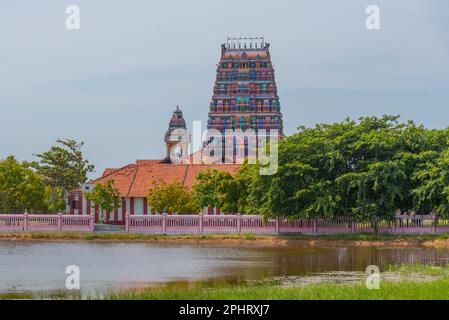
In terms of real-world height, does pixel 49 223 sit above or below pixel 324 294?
above

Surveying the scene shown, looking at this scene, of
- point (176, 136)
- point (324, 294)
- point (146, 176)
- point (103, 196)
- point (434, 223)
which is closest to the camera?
point (324, 294)

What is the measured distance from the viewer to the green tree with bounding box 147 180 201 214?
2281 inches

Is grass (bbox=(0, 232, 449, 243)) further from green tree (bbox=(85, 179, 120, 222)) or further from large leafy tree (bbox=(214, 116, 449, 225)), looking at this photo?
green tree (bbox=(85, 179, 120, 222))

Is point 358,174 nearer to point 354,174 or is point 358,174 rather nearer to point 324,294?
point 354,174

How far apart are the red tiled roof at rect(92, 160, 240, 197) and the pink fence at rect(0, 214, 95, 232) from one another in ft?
27.2

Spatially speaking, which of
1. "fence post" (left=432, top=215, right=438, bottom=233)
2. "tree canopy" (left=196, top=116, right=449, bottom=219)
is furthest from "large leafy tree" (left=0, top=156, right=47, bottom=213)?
"fence post" (left=432, top=215, right=438, bottom=233)

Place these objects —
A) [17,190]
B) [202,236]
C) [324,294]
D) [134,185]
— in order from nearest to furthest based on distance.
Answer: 1. [324,294]
2. [202,236]
3. [17,190]
4. [134,185]

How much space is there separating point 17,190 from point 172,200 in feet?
36.8

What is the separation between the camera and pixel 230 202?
2173 inches

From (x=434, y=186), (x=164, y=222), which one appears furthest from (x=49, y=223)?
(x=434, y=186)

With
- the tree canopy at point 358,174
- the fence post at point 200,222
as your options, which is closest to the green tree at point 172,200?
the fence post at point 200,222

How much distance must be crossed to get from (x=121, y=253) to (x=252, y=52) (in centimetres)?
5993

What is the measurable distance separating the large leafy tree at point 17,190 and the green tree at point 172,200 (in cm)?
853

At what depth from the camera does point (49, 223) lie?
55.5m
